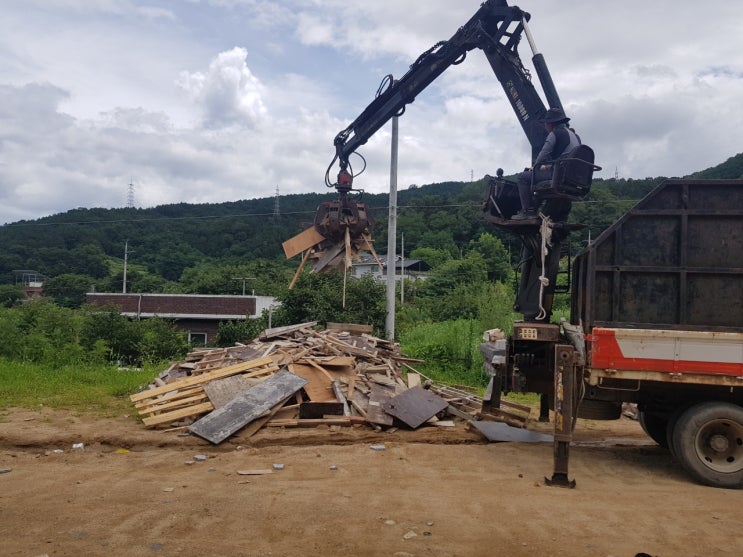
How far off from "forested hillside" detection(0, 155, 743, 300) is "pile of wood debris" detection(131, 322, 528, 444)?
33024 mm

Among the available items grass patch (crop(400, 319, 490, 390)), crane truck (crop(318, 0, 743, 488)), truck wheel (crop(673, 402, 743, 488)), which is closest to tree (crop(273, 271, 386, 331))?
grass patch (crop(400, 319, 490, 390))

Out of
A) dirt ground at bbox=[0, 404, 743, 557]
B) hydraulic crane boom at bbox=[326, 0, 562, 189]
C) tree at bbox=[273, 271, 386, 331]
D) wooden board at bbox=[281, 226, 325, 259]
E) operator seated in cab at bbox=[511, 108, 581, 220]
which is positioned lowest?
dirt ground at bbox=[0, 404, 743, 557]

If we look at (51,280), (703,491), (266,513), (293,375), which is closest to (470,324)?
(293,375)

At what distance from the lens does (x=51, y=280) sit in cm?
5369

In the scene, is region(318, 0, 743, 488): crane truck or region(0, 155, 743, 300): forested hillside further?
region(0, 155, 743, 300): forested hillside

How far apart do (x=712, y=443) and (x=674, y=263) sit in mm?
2080

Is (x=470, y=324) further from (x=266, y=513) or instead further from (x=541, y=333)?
(x=266, y=513)

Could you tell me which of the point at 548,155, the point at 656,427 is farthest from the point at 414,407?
the point at 548,155

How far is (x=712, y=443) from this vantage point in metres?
6.86

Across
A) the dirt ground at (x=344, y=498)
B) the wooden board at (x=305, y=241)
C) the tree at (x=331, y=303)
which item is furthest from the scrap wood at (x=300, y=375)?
the tree at (x=331, y=303)

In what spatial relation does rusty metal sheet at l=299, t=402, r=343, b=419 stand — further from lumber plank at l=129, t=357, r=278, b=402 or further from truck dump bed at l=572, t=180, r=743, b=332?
truck dump bed at l=572, t=180, r=743, b=332

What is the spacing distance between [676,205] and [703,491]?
318 cm

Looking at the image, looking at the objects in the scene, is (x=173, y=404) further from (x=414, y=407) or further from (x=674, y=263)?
(x=674, y=263)

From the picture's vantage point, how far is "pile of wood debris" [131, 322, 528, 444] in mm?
9242
